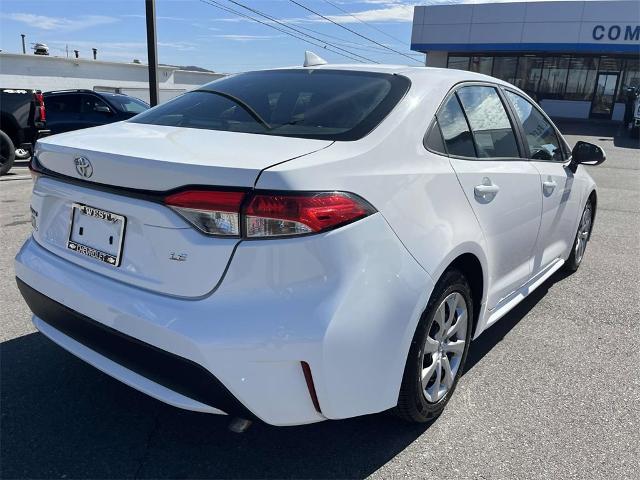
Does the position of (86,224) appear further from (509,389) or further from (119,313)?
(509,389)

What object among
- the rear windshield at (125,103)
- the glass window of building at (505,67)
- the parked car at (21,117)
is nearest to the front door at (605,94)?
the glass window of building at (505,67)

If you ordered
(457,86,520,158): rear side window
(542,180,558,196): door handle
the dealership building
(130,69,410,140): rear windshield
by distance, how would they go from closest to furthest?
(130,69,410,140): rear windshield, (457,86,520,158): rear side window, (542,180,558,196): door handle, the dealership building

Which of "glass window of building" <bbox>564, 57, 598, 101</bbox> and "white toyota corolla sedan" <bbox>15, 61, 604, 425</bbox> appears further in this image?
"glass window of building" <bbox>564, 57, 598, 101</bbox>

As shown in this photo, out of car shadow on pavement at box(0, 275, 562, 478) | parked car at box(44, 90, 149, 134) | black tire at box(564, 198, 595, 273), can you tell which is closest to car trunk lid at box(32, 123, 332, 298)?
car shadow on pavement at box(0, 275, 562, 478)

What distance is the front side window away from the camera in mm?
3494

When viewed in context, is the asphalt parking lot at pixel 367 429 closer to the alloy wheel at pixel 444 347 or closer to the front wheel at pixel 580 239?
the alloy wheel at pixel 444 347

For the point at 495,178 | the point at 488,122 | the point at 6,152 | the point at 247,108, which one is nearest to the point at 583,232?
the point at 488,122

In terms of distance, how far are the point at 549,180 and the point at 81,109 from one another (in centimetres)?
1050

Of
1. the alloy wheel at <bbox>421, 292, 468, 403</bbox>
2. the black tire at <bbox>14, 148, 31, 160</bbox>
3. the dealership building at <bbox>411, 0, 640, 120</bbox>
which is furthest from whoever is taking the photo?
the dealership building at <bbox>411, 0, 640, 120</bbox>

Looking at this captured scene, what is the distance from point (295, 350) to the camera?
184 cm

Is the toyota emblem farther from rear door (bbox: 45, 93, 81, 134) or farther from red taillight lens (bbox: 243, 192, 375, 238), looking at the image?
rear door (bbox: 45, 93, 81, 134)

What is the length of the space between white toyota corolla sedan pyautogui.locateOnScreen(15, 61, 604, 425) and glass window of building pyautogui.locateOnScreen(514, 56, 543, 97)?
99.9 ft

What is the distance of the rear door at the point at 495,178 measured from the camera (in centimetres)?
266

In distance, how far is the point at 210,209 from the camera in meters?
1.86
